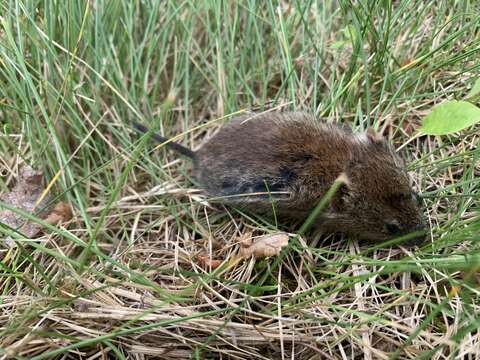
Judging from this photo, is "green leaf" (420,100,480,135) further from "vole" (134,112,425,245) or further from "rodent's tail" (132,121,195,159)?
"rodent's tail" (132,121,195,159)

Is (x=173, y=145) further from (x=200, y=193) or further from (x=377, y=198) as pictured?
(x=377, y=198)

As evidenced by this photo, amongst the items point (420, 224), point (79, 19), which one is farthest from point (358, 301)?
point (79, 19)

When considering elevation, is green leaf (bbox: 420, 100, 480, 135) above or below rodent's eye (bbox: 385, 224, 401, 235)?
above

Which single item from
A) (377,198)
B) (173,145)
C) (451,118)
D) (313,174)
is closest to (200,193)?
(173,145)

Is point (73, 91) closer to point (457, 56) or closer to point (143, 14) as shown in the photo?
point (143, 14)

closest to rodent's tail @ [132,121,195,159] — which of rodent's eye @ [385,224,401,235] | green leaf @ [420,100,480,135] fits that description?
rodent's eye @ [385,224,401,235]

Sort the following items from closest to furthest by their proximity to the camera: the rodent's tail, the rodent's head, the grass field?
the grass field < the rodent's head < the rodent's tail

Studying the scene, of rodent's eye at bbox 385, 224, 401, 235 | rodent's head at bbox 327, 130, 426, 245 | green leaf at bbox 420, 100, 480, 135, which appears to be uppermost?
green leaf at bbox 420, 100, 480, 135
